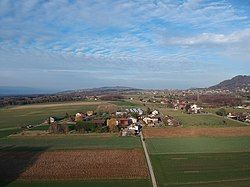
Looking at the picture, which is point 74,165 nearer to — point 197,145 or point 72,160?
point 72,160

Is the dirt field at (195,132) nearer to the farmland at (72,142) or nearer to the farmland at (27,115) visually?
the farmland at (72,142)

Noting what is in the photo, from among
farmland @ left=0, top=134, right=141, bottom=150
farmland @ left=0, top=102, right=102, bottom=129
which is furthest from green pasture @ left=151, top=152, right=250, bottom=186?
farmland @ left=0, top=102, right=102, bottom=129

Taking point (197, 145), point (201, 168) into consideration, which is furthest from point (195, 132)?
point (201, 168)

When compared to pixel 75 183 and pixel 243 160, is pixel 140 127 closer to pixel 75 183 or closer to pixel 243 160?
pixel 243 160

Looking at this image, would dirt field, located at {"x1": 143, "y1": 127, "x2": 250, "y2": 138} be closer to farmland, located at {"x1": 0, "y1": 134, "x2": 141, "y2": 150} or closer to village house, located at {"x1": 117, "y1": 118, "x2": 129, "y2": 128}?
village house, located at {"x1": 117, "y1": 118, "x2": 129, "y2": 128}

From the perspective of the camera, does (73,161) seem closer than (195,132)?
Yes

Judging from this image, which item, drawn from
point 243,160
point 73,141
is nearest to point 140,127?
point 73,141
